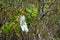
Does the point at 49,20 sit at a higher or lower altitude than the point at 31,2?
lower

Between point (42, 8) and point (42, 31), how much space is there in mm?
585

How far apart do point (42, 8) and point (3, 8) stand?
0.88 metres

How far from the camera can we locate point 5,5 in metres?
4.12

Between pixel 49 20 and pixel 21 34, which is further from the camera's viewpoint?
pixel 49 20

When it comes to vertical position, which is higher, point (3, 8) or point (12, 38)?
point (3, 8)

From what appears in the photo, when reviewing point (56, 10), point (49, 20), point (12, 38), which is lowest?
point (12, 38)

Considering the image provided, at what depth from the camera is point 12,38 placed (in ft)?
14.2

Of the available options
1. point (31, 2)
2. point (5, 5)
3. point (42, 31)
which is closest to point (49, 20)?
point (42, 31)

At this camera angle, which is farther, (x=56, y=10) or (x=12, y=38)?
(x=12, y=38)

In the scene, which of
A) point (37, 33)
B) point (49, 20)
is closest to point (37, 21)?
point (37, 33)

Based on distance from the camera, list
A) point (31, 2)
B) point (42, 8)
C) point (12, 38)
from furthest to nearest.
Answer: point (12, 38)
point (31, 2)
point (42, 8)

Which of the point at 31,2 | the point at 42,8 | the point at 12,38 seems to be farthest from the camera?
the point at 12,38

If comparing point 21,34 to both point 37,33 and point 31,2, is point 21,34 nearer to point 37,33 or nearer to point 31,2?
point 37,33

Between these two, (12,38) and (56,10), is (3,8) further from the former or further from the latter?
(56,10)
